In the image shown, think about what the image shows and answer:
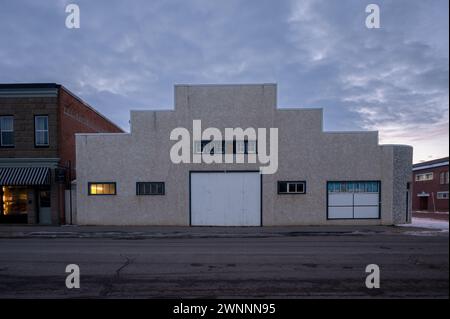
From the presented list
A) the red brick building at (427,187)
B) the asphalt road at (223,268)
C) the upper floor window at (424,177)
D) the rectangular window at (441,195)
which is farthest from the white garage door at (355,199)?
the upper floor window at (424,177)

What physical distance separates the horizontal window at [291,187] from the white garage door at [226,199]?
4.83 ft

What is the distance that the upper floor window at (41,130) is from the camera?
16047 mm

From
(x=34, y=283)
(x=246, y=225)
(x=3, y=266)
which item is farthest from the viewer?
(x=246, y=225)

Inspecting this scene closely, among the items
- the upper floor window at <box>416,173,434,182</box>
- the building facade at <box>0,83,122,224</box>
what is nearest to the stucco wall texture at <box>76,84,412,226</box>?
the building facade at <box>0,83,122,224</box>

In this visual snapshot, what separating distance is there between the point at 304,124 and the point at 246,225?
7.75 metres

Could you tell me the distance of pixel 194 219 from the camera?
15.9 metres

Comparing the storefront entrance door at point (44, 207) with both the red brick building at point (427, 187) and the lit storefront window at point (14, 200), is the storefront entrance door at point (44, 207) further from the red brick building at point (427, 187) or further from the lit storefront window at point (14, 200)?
the red brick building at point (427, 187)

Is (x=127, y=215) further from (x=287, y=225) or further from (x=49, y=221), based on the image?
(x=287, y=225)

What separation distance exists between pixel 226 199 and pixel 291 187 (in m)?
4.41

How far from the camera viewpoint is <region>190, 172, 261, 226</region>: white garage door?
52.1 ft

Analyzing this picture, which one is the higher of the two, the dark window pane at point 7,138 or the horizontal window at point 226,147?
the dark window pane at point 7,138

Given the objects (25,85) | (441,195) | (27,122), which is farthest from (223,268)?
(441,195)
